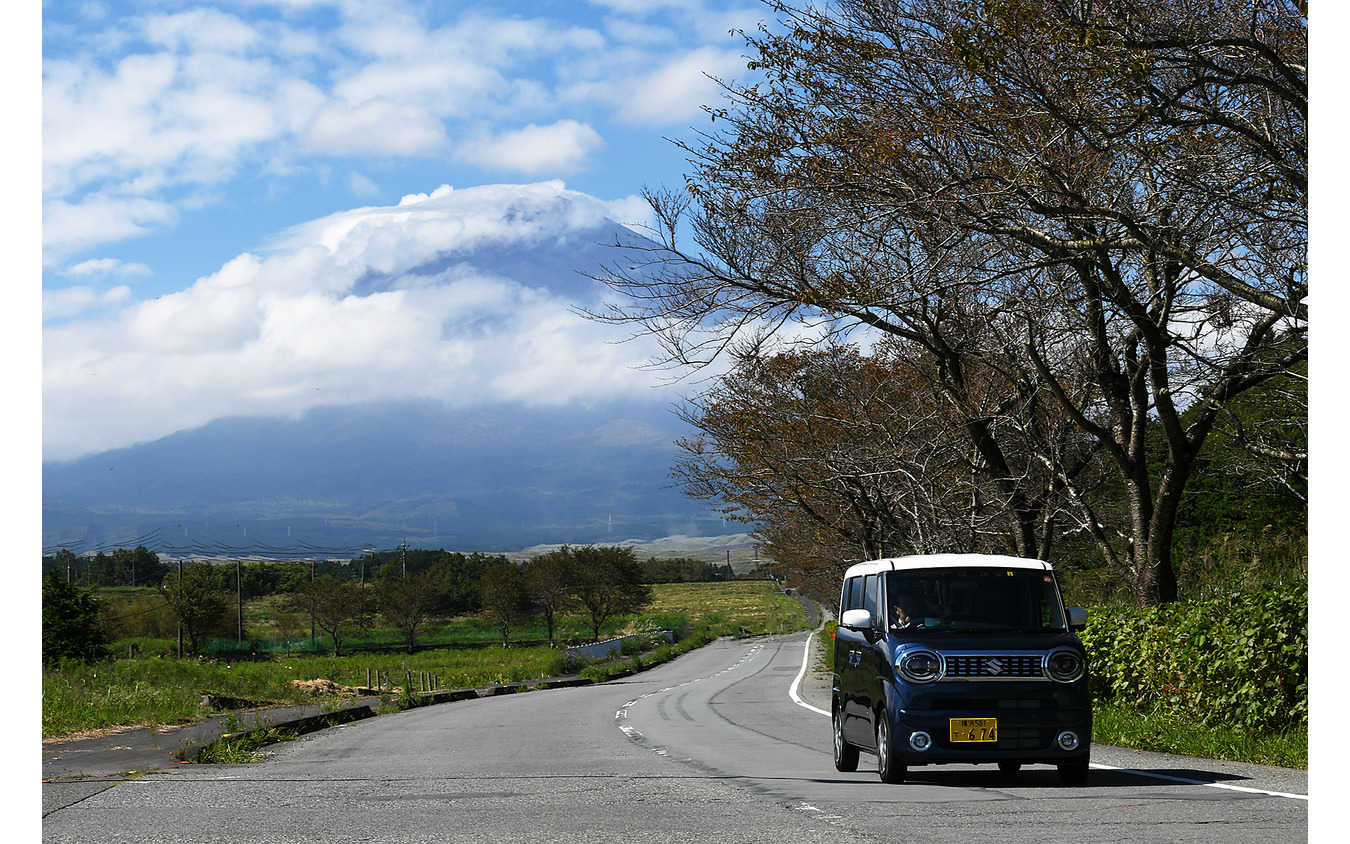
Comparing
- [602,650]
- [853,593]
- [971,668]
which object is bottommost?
[602,650]

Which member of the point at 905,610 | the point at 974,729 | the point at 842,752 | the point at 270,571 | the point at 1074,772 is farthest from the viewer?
the point at 270,571

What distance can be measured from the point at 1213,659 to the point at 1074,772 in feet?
12.7

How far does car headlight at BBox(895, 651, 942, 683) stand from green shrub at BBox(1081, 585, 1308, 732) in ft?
13.4

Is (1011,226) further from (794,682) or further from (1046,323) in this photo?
(794,682)

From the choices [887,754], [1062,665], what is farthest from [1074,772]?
[887,754]

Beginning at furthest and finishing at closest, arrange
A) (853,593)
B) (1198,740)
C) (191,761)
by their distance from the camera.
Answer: (191,761) < (1198,740) < (853,593)

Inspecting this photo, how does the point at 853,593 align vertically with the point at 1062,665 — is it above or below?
above

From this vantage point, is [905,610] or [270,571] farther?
[270,571]

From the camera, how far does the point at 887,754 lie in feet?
30.6

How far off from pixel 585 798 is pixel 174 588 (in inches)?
2985

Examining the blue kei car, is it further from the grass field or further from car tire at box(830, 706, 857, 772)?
the grass field

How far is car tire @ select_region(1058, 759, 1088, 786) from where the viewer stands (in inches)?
361

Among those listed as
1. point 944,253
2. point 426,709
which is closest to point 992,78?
point 944,253

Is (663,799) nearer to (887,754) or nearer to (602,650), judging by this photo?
(887,754)
